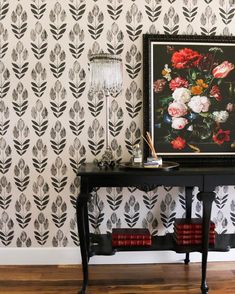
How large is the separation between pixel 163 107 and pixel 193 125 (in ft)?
0.84

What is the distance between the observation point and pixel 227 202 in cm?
284

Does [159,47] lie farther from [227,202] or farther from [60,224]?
[60,224]

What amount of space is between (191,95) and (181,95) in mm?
73

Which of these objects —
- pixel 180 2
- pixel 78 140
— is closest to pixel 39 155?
pixel 78 140

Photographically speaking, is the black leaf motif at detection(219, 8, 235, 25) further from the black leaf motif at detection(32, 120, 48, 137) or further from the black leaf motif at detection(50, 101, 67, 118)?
the black leaf motif at detection(32, 120, 48, 137)

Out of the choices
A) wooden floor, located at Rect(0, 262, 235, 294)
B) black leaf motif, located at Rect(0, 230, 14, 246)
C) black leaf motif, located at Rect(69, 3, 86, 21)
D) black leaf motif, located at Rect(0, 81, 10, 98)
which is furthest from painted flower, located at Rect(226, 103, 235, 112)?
black leaf motif, located at Rect(0, 230, 14, 246)

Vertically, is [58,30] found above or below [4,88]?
above

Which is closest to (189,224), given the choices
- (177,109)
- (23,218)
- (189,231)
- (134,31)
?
(189,231)

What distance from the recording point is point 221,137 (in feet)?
9.05

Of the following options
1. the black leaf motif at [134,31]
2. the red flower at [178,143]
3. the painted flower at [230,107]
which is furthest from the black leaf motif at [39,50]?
the painted flower at [230,107]

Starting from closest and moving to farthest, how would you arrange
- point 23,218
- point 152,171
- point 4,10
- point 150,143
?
point 152,171, point 150,143, point 4,10, point 23,218

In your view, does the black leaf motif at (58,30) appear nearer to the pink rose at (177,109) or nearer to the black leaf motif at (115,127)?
the black leaf motif at (115,127)

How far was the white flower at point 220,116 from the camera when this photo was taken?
2746 mm

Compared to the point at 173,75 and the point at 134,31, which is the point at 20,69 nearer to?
the point at 134,31
